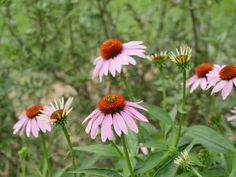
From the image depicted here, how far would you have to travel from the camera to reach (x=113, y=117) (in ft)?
3.36

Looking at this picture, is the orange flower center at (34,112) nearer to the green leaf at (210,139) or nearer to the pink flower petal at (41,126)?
the pink flower petal at (41,126)

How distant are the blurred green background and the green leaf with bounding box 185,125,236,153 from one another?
23.5 inches

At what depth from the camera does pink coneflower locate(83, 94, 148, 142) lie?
100cm

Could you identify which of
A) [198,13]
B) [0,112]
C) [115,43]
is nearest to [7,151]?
[0,112]

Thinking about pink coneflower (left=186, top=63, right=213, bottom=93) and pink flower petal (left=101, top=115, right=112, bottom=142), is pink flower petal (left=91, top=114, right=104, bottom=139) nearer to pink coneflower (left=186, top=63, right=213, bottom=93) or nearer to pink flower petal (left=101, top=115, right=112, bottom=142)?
pink flower petal (left=101, top=115, right=112, bottom=142)

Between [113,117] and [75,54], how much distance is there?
1.36 m

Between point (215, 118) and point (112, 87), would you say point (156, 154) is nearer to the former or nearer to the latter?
point (215, 118)

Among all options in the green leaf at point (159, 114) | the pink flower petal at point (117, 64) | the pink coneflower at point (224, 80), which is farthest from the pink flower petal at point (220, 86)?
the pink flower petal at point (117, 64)

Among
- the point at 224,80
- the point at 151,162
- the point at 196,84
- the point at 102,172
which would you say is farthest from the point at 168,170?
the point at 196,84

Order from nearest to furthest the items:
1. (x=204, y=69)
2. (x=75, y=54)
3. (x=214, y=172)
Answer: (x=214, y=172) → (x=204, y=69) → (x=75, y=54)

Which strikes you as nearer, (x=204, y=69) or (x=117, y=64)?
(x=117, y=64)

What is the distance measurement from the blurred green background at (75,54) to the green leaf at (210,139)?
0.60 m

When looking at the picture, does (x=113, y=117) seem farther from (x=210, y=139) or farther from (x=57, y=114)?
(x=210, y=139)

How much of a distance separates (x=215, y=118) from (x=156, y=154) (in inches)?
7.2
